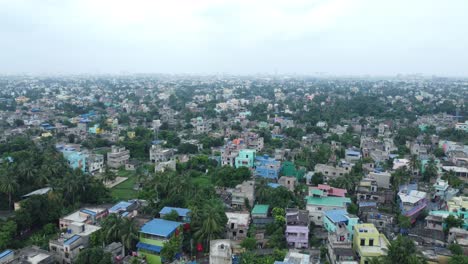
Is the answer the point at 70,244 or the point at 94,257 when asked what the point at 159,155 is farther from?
the point at 94,257

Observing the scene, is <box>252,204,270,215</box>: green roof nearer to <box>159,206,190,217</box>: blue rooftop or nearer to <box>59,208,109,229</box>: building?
<box>159,206,190,217</box>: blue rooftop

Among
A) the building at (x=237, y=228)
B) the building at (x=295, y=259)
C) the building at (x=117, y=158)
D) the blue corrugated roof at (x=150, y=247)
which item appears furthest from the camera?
the building at (x=117, y=158)

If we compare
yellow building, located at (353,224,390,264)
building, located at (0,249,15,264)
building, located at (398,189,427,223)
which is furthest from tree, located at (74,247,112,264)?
building, located at (398,189,427,223)

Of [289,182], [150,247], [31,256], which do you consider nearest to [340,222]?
[289,182]

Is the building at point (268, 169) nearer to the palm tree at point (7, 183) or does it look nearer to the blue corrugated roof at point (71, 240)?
the blue corrugated roof at point (71, 240)

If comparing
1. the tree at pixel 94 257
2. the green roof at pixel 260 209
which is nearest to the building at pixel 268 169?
the green roof at pixel 260 209

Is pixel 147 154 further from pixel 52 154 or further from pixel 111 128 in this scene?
pixel 111 128
